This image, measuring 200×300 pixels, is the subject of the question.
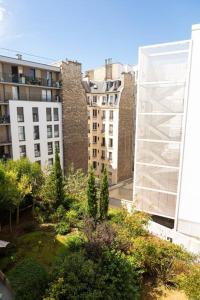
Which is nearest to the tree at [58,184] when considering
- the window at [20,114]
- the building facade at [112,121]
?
the window at [20,114]

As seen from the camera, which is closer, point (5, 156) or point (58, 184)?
point (58, 184)

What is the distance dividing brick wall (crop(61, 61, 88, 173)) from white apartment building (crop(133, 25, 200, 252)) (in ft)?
52.0

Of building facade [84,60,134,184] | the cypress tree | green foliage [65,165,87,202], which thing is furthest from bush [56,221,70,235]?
building facade [84,60,134,184]

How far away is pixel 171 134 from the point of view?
832 inches

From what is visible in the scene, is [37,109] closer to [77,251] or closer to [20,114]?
[20,114]

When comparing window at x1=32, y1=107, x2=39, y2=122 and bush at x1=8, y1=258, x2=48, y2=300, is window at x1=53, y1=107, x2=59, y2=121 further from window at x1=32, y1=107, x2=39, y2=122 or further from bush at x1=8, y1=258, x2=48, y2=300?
bush at x1=8, y1=258, x2=48, y2=300

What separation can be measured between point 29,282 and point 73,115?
29412 mm

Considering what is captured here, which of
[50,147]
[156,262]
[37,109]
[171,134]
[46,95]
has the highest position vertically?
[46,95]

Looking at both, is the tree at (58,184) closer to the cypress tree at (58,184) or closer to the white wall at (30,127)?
the cypress tree at (58,184)

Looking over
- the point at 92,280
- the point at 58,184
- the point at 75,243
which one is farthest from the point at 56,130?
the point at 92,280

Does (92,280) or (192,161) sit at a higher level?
(192,161)

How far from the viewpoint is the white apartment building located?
19.2 metres

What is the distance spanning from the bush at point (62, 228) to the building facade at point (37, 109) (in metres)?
14.7

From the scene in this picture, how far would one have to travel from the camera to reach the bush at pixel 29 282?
8.76 metres
